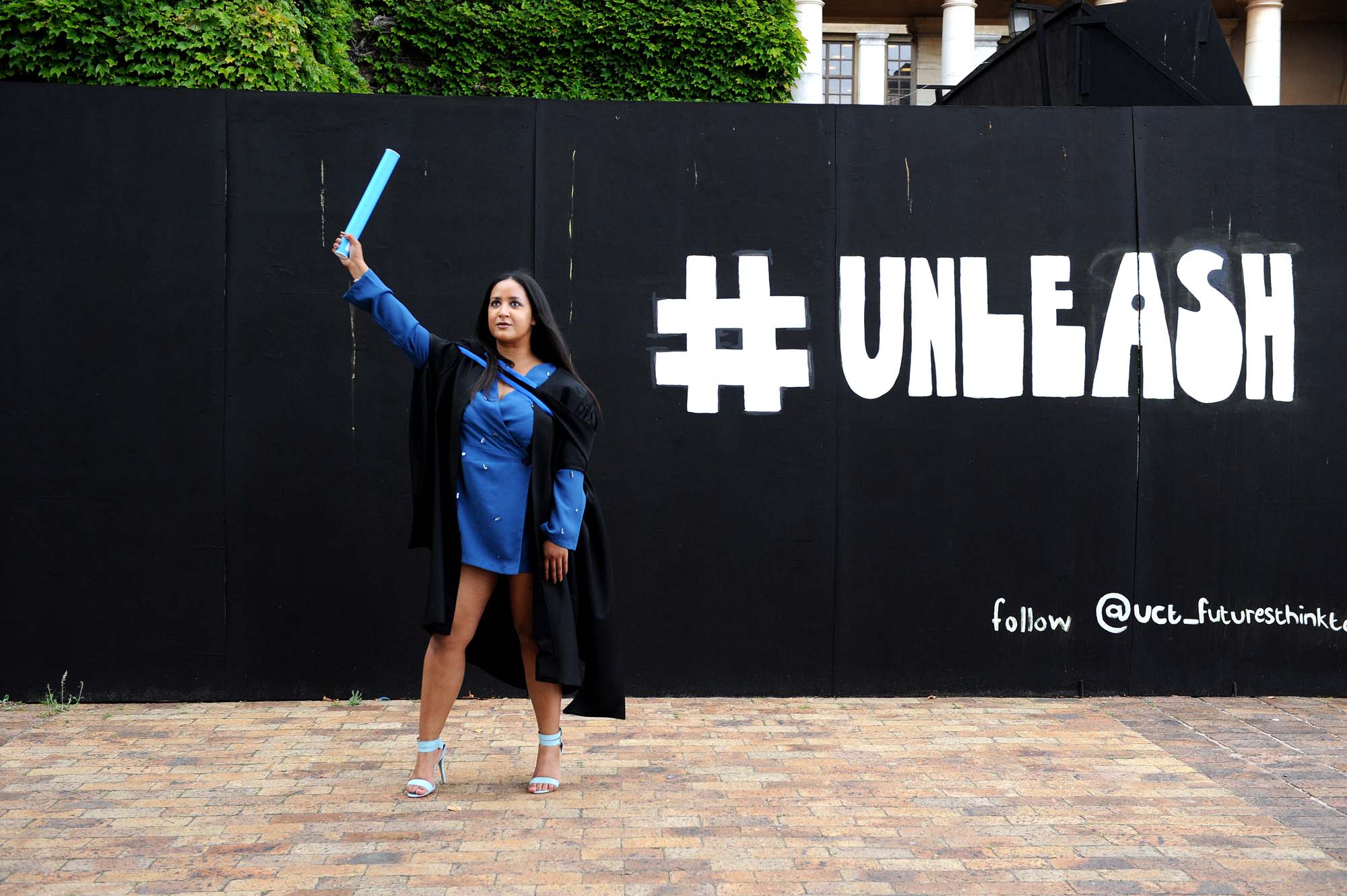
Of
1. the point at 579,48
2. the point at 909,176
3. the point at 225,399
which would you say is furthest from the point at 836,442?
the point at 579,48

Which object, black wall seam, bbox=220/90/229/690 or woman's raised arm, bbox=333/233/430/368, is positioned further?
black wall seam, bbox=220/90/229/690

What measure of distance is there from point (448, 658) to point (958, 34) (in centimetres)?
2439

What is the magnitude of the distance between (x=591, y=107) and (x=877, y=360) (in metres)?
1.79

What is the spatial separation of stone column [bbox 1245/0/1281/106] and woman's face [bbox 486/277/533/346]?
28637 millimetres

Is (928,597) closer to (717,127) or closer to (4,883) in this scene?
(717,127)

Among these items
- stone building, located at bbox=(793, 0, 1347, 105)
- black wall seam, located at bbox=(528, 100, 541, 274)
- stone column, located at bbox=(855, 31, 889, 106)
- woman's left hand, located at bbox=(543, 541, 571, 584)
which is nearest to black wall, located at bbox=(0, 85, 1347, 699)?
black wall seam, located at bbox=(528, 100, 541, 274)

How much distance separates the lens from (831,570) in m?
5.70

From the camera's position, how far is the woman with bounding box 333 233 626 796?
4113mm

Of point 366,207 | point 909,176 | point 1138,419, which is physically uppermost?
point 909,176

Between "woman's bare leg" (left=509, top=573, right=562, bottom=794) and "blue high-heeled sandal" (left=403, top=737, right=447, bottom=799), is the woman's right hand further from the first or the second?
"blue high-heeled sandal" (left=403, top=737, right=447, bottom=799)

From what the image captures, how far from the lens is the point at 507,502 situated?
13.5 ft

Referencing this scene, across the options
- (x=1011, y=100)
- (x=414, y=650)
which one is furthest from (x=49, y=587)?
(x=1011, y=100)

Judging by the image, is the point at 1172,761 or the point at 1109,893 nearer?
the point at 1109,893

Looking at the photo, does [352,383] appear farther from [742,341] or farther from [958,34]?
[958,34]
